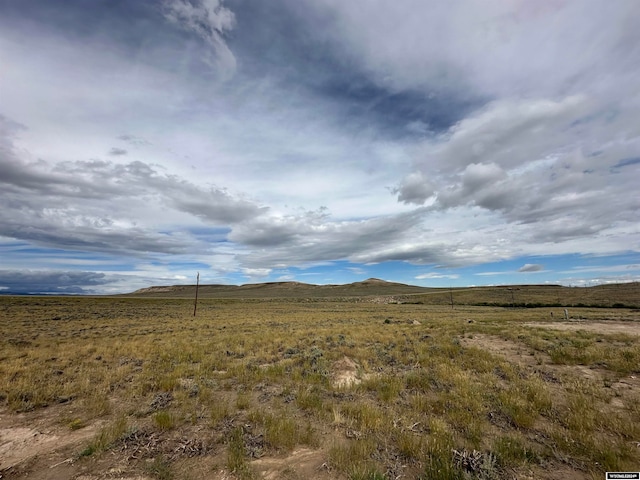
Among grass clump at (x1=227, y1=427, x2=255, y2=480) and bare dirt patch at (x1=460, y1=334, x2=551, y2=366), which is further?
bare dirt patch at (x1=460, y1=334, x2=551, y2=366)

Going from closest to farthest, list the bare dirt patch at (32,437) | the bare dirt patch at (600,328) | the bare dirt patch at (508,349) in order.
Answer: the bare dirt patch at (32,437) → the bare dirt patch at (508,349) → the bare dirt patch at (600,328)

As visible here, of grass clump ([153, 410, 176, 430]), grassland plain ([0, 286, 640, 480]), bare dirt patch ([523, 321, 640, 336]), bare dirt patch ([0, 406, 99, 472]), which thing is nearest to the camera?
grassland plain ([0, 286, 640, 480])

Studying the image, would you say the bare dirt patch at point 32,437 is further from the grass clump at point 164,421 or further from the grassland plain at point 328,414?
the grass clump at point 164,421

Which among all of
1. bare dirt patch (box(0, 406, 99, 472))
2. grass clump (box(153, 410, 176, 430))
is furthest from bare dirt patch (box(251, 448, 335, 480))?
bare dirt patch (box(0, 406, 99, 472))

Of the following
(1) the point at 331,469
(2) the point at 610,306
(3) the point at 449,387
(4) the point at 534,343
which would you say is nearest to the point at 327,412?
(1) the point at 331,469

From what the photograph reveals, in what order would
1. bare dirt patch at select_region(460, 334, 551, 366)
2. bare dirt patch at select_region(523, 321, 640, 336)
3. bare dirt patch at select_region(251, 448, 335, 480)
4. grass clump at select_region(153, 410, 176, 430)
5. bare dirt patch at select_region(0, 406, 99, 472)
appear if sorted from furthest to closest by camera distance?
bare dirt patch at select_region(523, 321, 640, 336), bare dirt patch at select_region(460, 334, 551, 366), grass clump at select_region(153, 410, 176, 430), bare dirt patch at select_region(0, 406, 99, 472), bare dirt patch at select_region(251, 448, 335, 480)

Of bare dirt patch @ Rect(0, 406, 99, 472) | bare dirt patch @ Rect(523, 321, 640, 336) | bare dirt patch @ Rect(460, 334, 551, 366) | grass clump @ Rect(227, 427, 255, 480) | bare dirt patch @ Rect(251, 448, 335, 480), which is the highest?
bare dirt patch @ Rect(523, 321, 640, 336)

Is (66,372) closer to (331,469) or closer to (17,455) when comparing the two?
(17,455)

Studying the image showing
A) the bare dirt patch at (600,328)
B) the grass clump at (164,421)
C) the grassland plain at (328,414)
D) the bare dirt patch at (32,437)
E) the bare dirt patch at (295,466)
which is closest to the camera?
the bare dirt patch at (295,466)

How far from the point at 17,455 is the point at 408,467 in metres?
7.57

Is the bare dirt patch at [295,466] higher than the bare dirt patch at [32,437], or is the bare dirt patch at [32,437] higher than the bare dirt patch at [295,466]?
the bare dirt patch at [295,466]

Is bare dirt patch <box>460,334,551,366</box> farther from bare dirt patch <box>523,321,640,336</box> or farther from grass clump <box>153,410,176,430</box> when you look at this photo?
grass clump <box>153,410,176,430</box>

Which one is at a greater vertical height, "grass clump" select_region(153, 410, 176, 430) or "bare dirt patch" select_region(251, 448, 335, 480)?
"grass clump" select_region(153, 410, 176, 430)

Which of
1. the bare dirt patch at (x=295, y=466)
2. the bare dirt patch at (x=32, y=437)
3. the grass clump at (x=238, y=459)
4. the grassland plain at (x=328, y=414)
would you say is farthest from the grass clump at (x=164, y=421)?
the bare dirt patch at (x=295, y=466)
